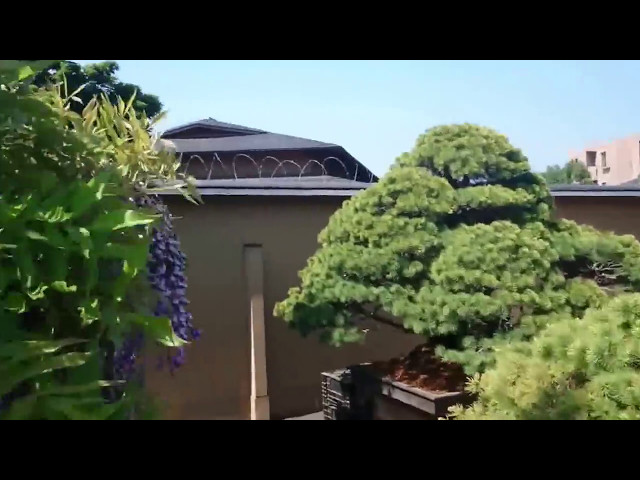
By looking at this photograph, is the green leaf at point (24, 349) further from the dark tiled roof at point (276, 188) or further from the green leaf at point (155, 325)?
the dark tiled roof at point (276, 188)

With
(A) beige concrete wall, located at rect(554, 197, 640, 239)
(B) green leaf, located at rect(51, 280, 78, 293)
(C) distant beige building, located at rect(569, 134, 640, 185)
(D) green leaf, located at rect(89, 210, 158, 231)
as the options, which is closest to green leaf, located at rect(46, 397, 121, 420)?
(B) green leaf, located at rect(51, 280, 78, 293)

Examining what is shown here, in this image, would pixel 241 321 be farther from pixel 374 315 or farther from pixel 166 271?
pixel 166 271

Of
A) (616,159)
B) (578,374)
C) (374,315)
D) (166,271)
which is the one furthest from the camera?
(616,159)

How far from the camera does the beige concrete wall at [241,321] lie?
2.71 m

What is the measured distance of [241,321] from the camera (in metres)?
2.78

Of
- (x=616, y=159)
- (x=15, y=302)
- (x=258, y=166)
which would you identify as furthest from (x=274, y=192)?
(x=616, y=159)

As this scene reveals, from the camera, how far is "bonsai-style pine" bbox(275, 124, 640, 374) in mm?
2119

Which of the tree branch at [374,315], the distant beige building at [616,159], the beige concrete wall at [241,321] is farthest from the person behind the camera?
the distant beige building at [616,159]

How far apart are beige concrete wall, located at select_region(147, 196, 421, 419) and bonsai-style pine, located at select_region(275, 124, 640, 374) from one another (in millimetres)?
303

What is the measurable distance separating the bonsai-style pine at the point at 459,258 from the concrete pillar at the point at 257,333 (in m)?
0.20

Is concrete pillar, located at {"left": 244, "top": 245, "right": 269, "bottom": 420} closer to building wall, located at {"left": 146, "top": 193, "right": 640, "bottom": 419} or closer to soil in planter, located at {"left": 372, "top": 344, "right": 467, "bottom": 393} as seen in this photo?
building wall, located at {"left": 146, "top": 193, "right": 640, "bottom": 419}

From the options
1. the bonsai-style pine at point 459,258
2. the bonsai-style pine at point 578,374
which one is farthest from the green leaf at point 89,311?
the bonsai-style pine at point 459,258

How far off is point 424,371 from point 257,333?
2.47 ft
